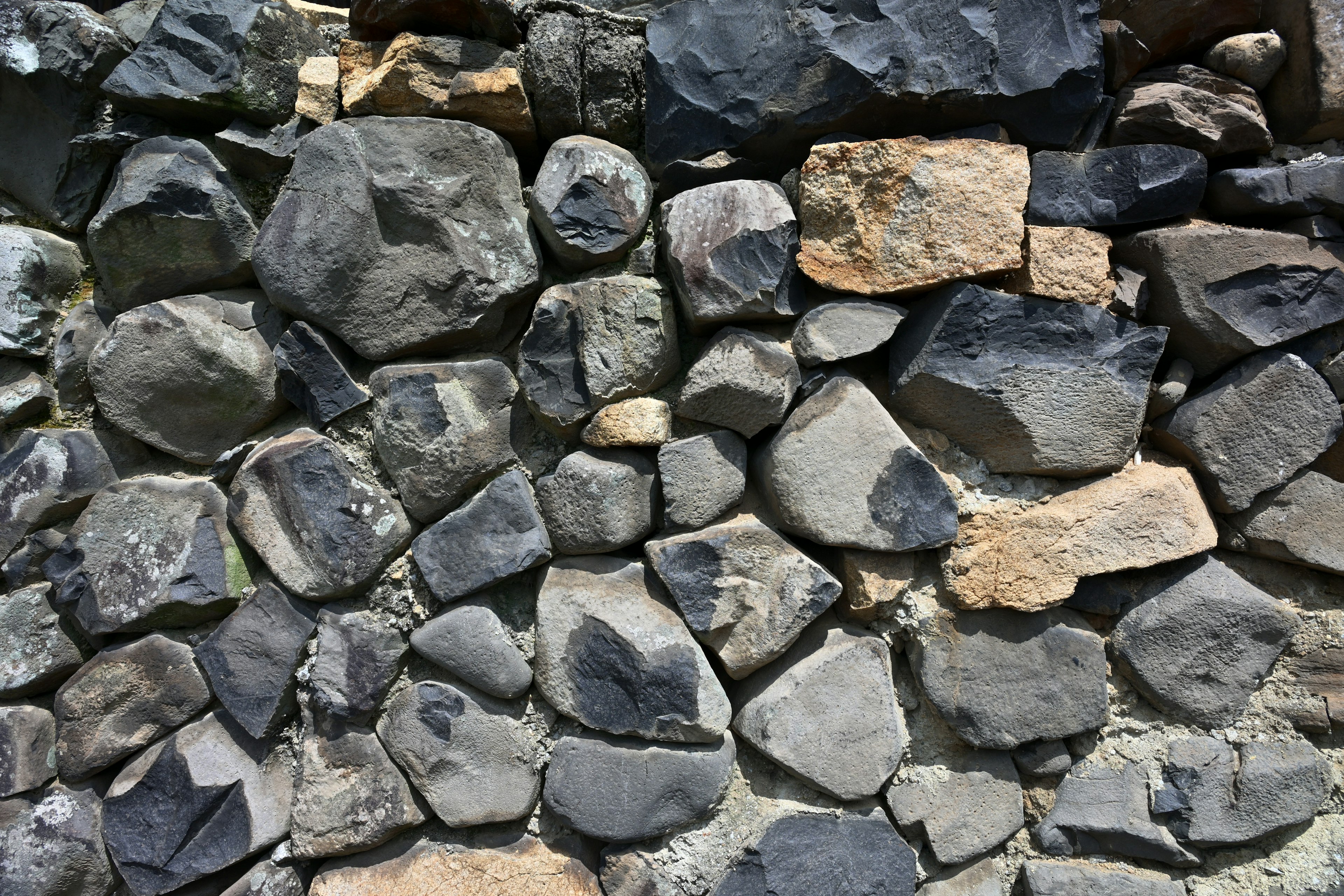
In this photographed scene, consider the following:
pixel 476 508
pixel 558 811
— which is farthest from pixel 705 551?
pixel 558 811

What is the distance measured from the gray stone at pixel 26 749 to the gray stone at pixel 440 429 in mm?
875

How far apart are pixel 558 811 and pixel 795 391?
874 millimetres

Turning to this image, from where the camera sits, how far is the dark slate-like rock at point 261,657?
1376 mm

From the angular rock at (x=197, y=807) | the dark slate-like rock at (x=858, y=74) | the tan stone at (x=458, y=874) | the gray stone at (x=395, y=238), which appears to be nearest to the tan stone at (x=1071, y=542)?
the dark slate-like rock at (x=858, y=74)

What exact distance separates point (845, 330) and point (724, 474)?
1.11 ft

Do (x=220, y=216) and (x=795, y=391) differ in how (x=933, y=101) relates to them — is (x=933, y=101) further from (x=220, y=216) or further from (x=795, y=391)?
(x=220, y=216)

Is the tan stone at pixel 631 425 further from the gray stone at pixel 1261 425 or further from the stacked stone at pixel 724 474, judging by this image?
the gray stone at pixel 1261 425

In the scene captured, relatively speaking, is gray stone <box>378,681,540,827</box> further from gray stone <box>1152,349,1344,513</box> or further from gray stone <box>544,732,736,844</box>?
gray stone <box>1152,349,1344,513</box>

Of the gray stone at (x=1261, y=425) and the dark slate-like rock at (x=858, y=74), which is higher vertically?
the dark slate-like rock at (x=858, y=74)

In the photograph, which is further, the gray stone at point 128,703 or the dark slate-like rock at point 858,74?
the gray stone at point 128,703

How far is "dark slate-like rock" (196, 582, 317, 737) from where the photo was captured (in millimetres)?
1376

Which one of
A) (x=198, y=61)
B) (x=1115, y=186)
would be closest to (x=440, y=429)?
(x=198, y=61)

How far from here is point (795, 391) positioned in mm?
1341

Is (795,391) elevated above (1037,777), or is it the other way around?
(795,391)
